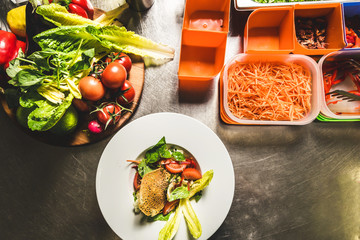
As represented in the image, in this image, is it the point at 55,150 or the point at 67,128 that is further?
the point at 55,150

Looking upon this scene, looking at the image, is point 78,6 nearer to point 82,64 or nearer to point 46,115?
point 82,64

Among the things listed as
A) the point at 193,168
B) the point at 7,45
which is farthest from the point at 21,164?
the point at 193,168

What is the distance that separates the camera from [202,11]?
1073mm

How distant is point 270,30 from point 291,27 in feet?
0.44

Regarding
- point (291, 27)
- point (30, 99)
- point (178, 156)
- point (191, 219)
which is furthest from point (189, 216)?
point (291, 27)

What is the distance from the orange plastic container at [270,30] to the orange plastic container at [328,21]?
46 millimetres

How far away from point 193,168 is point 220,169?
0.35 feet

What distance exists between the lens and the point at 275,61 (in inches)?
41.3

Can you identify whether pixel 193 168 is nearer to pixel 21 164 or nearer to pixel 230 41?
pixel 230 41

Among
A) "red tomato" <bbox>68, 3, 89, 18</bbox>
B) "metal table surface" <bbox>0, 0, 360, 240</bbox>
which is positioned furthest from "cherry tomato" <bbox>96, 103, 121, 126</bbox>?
"red tomato" <bbox>68, 3, 89, 18</bbox>

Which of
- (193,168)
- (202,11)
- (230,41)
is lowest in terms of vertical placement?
(193,168)

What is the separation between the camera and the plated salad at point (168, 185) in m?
0.88

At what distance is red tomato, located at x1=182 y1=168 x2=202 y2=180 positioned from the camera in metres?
0.91

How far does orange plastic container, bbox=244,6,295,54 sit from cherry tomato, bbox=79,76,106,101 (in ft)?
1.98
